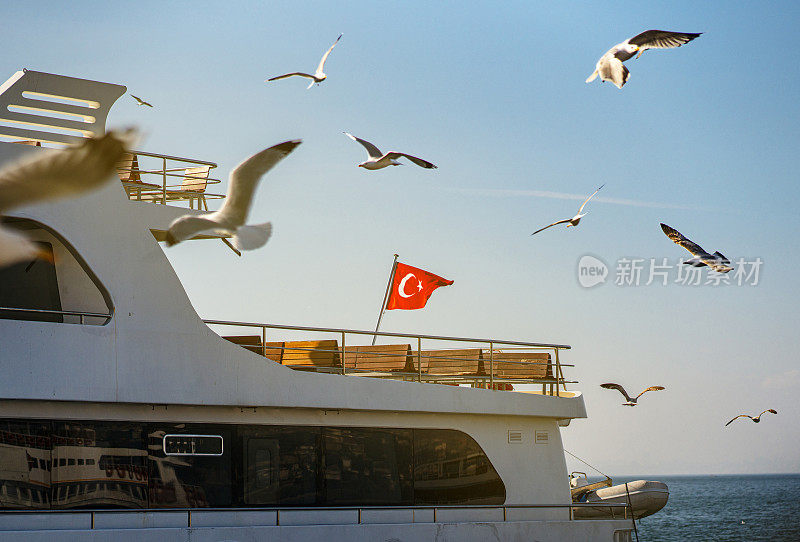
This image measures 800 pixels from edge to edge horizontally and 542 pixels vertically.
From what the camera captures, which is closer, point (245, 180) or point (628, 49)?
point (245, 180)

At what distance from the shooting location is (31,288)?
1215cm

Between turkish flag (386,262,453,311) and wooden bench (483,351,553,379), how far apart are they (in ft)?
8.21

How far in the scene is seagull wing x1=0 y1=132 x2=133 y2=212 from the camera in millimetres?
9555

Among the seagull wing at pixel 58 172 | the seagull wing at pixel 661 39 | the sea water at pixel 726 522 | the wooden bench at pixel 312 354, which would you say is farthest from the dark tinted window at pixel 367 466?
the sea water at pixel 726 522

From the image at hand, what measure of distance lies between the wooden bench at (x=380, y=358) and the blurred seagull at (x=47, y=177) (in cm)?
440

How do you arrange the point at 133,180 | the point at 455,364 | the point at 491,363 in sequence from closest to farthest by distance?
the point at 133,180, the point at 491,363, the point at 455,364

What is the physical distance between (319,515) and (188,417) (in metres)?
2.05

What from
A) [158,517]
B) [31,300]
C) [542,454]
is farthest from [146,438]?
[542,454]

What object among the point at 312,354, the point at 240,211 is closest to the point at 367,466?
the point at 312,354

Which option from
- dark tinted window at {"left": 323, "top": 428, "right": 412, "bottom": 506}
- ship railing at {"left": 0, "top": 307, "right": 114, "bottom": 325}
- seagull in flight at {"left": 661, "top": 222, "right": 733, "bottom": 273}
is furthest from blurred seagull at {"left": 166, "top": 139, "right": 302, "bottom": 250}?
seagull in flight at {"left": 661, "top": 222, "right": 733, "bottom": 273}

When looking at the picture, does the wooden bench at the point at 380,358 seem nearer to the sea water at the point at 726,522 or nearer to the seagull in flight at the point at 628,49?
the seagull in flight at the point at 628,49

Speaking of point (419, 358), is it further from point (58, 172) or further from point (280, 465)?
point (58, 172)

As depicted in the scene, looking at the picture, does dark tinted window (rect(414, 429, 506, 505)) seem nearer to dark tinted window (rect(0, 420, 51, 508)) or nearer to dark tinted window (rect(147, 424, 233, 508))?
dark tinted window (rect(147, 424, 233, 508))

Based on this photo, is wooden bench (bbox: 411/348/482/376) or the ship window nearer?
the ship window
